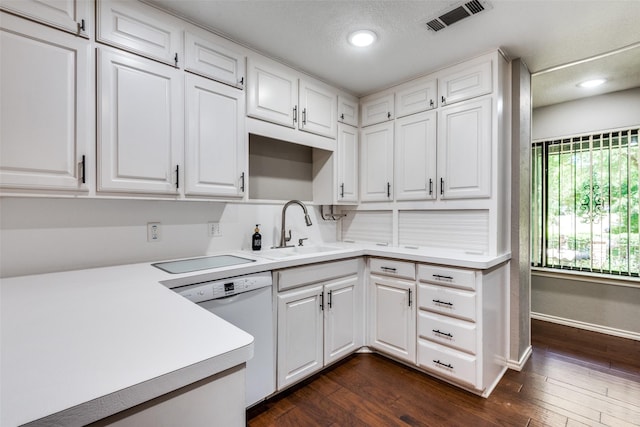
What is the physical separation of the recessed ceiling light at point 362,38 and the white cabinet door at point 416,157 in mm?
817

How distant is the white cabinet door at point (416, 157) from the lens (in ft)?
8.48

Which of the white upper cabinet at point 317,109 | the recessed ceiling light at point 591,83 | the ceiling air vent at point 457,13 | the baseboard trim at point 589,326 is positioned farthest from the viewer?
the baseboard trim at point 589,326

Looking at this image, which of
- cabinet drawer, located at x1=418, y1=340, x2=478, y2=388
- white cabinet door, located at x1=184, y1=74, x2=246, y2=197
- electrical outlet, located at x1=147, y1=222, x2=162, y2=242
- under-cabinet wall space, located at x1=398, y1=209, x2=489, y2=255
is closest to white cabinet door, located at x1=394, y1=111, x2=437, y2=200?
under-cabinet wall space, located at x1=398, y1=209, x2=489, y2=255

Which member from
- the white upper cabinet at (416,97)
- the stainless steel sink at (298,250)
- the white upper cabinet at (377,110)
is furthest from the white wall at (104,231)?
the white upper cabinet at (416,97)

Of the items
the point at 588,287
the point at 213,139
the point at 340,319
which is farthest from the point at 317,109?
the point at 588,287

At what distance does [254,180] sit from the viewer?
260 centimetres

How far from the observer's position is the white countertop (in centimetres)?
53

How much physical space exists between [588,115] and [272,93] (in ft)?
10.6

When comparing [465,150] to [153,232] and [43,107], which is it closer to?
[153,232]

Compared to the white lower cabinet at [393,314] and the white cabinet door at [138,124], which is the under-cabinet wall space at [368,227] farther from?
the white cabinet door at [138,124]

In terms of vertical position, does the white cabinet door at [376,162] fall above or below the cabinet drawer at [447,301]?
above

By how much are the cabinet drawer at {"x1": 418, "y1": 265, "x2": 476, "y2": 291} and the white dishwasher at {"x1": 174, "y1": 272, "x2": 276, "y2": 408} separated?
1.13 metres

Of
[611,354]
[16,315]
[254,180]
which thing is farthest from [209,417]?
[611,354]

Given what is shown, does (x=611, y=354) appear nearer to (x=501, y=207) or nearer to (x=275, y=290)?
(x=501, y=207)
